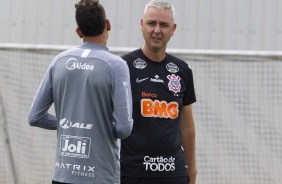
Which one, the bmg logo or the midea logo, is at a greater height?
the midea logo

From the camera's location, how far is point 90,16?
420 centimetres

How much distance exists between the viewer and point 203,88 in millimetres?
7801

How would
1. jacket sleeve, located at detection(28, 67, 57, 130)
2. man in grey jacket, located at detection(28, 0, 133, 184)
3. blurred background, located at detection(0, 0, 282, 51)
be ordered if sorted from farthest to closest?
blurred background, located at detection(0, 0, 282, 51) < jacket sleeve, located at detection(28, 67, 57, 130) < man in grey jacket, located at detection(28, 0, 133, 184)

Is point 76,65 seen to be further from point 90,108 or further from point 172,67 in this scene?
point 172,67

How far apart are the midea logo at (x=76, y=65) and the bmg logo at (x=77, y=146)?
368 mm

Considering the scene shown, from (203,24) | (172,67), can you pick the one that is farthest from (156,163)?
(203,24)

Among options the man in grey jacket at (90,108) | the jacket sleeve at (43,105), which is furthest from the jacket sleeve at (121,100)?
the jacket sleeve at (43,105)

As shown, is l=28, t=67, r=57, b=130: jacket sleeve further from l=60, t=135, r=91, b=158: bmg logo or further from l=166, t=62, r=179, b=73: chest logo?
l=166, t=62, r=179, b=73: chest logo

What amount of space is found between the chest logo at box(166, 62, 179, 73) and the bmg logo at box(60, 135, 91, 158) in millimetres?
1079

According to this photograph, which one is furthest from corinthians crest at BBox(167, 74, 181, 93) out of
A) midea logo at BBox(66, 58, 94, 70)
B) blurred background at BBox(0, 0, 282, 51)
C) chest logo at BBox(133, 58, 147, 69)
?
blurred background at BBox(0, 0, 282, 51)

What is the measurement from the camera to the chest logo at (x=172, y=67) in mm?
5051

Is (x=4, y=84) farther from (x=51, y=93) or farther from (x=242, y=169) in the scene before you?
(x=51, y=93)

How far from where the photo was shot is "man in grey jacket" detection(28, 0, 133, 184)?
4148mm

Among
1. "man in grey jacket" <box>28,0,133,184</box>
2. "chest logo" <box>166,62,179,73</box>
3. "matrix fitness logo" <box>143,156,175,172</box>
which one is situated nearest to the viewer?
"man in grey jacket" <box>28,0,133,184</box>
